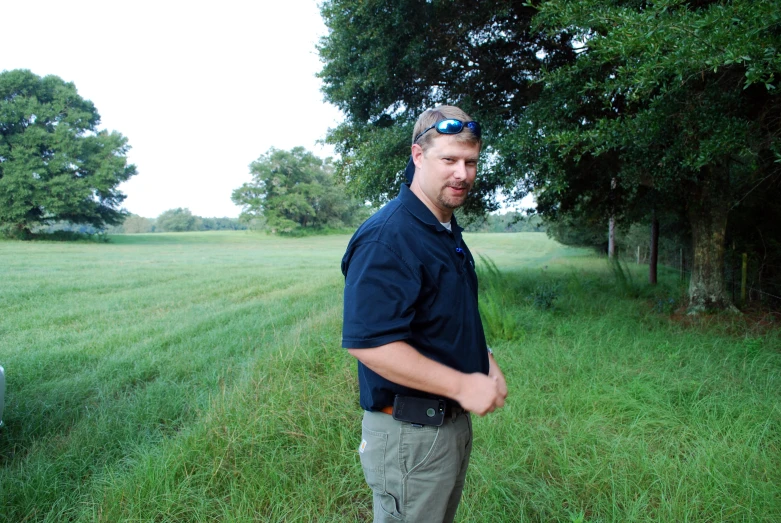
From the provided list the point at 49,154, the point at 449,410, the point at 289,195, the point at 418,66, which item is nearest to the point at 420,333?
the point at 449,410

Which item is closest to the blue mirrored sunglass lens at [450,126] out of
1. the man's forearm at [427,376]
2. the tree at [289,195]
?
the man's forearm at [427,376]

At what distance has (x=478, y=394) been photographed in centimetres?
140

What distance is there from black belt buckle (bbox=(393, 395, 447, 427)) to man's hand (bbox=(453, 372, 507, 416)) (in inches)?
4.9

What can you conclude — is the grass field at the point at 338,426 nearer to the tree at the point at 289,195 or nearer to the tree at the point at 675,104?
the tree at the point at 675,104

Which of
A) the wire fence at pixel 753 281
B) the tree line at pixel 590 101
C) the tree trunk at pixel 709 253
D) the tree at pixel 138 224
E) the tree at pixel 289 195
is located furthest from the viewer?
the tree at pixel 138 224

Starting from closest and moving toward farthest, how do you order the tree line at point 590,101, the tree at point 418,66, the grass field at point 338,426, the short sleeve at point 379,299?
the short sleeve at point 379,299 < the grass field at point 338,426 < the tree line at point 590,101 < the tree at point 418,66

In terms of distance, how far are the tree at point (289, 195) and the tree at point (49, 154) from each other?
2329cm

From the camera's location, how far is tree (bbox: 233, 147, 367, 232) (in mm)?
55562

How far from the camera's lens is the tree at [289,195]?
182 feet

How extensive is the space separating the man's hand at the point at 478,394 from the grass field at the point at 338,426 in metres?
1.59

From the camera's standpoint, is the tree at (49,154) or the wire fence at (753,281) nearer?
the wire fence at (753,281)

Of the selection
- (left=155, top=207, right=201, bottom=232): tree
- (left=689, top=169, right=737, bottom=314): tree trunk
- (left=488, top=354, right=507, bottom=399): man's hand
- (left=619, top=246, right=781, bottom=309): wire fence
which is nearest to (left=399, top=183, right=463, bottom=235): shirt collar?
(left=488, top=354, right=507, bottom=399): man's hand

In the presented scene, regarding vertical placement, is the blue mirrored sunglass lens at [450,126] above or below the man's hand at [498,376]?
above

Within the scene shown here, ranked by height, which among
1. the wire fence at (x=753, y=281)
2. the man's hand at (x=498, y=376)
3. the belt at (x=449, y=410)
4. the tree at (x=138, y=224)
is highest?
the tree at (x=138, y=224)
